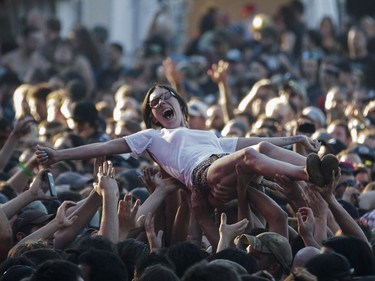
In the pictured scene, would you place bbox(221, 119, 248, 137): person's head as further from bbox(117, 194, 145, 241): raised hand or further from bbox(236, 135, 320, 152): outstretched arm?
bbox(117, 194, 145, 241): raised hand

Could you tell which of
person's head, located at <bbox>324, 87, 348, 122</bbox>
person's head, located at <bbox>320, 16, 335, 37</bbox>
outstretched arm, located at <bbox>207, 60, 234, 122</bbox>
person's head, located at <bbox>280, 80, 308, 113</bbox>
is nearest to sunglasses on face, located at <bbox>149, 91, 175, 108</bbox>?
outstretched arm, located at <bbox>207, 60, 234, 122</bbox>

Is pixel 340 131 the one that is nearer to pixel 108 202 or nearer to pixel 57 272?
pixel 108 202

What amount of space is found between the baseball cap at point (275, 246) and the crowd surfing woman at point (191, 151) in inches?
23.4

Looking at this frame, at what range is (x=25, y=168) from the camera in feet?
42.7

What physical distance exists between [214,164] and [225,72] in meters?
5.36

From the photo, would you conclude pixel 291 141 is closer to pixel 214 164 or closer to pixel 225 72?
pixel 214 164

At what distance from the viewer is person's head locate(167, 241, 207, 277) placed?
9.68 meters

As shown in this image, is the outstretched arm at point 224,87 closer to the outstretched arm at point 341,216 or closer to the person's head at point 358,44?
the person's head at point 358,44

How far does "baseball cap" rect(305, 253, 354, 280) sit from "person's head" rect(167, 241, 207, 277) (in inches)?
38.0

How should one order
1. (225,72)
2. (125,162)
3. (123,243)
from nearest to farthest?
1. (123,243)
2. (125,162)
3. (225,72)

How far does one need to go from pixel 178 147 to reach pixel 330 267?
2860 mm

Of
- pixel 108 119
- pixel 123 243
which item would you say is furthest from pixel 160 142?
pixel 108 119

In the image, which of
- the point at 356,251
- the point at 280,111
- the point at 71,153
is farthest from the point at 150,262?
the point at 280,111

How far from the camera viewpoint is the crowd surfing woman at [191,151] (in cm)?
1071
